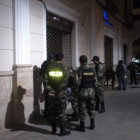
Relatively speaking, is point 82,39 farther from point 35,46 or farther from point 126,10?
point 126,10

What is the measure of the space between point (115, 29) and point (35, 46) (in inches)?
426

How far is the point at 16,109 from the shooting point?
16.3 feet

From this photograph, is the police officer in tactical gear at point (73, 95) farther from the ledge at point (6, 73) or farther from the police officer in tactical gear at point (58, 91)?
the ledge at point (6, 73)

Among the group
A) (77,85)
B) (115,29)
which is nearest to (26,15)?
(77,85)

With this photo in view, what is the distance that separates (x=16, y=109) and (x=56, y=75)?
1.51 meters

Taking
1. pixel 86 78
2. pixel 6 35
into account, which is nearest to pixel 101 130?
pixel 86 78

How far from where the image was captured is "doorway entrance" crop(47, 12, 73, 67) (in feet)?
23.0

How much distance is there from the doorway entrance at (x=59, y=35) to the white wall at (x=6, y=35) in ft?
6.68

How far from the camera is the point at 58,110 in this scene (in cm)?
432

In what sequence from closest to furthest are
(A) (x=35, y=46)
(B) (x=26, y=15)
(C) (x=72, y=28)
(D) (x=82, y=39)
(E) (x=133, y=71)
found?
(B) (x=26, y=15), (A) (x=35, y=46), (C) (x=72, y=28), (D) (x=82, y=39), (E) (x=133, y=71)

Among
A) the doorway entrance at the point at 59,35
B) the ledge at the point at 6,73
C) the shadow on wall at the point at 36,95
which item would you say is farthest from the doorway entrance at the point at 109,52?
the ledge at the point at 6,73

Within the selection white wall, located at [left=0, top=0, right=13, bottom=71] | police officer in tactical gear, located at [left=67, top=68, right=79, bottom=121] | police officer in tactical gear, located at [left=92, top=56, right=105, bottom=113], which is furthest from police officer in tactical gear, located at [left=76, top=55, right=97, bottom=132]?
white wall, located at [left=0, top=0, right=13, bottom=71]

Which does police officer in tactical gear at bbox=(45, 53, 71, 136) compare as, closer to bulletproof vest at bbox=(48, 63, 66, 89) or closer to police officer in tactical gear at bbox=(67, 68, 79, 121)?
bulletproof vest at bbox=(48, 63, 66, 89)

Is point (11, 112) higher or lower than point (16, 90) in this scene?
lower
